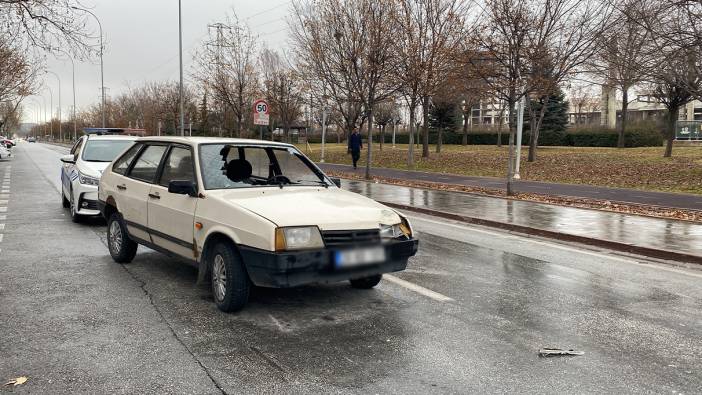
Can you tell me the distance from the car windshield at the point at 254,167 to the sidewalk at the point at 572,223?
211 inches

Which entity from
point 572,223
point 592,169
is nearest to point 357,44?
point 592,169

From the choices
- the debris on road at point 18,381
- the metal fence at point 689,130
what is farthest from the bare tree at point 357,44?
the metal fence at point 689,130

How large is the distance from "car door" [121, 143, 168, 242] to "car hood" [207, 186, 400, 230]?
1.38 meters

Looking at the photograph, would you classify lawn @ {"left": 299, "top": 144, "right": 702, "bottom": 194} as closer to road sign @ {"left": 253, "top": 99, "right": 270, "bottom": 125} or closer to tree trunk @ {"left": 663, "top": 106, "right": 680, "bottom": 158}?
tree trunk @ {"left": 663, "top": 106, "right": 680, "bottom": 158}

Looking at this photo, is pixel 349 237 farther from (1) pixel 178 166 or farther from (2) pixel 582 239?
(2) pixel 582 239

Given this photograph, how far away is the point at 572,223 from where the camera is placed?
11.0 meters

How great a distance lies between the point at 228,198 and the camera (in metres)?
5.10

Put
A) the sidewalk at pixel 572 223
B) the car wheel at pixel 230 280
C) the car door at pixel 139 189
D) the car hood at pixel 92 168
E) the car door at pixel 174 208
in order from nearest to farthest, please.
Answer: the car wheel at pixel 230 280 → the car door at pixel 174 208 → the car door at pixel 139 189 → the sidewalk at pixel 572 223 → the car hood at pixel 92 168

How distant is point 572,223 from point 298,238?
8.00 meters

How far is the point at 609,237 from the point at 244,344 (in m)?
7.26

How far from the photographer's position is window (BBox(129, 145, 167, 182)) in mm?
6324

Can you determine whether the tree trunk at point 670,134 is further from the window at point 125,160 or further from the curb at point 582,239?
the window at point 125,160

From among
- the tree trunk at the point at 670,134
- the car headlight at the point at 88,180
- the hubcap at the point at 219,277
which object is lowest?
the hubcap at the point at 219,277

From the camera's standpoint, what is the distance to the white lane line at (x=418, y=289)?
5629mm
